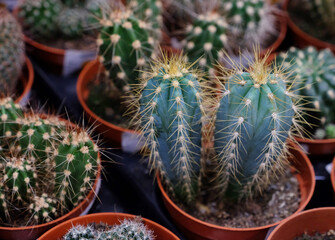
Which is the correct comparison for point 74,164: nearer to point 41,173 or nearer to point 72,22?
point 41,173

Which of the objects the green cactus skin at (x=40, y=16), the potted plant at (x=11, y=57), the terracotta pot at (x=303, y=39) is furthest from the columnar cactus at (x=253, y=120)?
the green cactus skin at (x=40, y=16)

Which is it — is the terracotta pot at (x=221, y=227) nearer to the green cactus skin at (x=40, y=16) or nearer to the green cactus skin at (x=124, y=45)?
the green cactus skin at (x=124, y=45)

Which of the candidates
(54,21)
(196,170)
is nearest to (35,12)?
(54,21)

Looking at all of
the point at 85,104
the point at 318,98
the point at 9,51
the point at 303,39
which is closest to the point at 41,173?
the point at 85,104

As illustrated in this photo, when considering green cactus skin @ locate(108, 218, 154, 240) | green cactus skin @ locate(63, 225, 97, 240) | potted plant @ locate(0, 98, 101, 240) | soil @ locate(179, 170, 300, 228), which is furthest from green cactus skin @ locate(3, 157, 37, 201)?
soil @ locate(179, 170, 300, 228)

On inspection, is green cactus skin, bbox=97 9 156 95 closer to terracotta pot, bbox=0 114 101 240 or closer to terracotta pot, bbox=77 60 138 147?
terracotta pot, bbox=77 60 138 147

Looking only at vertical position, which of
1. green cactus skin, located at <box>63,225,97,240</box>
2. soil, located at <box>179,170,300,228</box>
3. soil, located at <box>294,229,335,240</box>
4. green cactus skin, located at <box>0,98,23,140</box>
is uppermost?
green cactus skin, located at <box>0,98,23,140</box>
